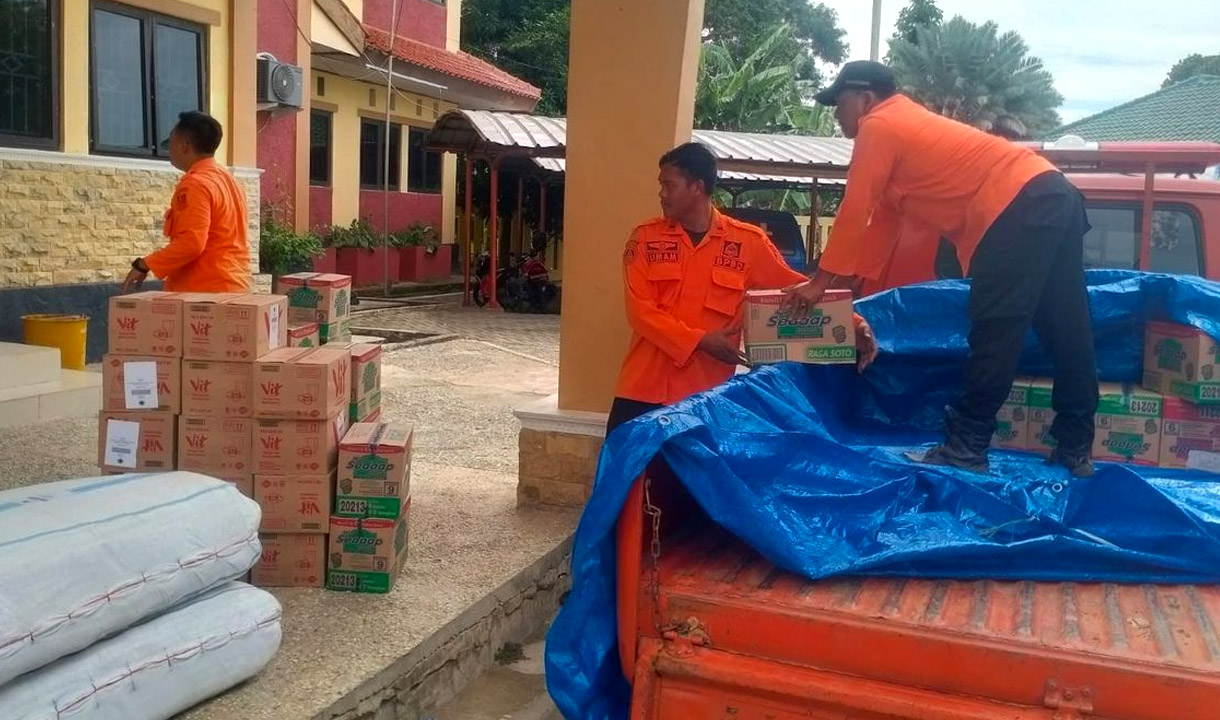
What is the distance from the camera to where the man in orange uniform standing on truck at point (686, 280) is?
4.04 meters

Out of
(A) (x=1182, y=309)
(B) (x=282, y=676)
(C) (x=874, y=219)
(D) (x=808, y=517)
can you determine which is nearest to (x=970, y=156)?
(C) (x=874, y=219)

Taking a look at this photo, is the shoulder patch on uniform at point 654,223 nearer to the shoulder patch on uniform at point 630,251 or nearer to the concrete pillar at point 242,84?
the shoulder patch on uniform at point 630,251

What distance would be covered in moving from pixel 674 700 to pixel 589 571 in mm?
369

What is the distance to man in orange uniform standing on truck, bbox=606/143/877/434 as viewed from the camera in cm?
404

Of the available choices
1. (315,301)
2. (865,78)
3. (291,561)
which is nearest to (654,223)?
(865,78)

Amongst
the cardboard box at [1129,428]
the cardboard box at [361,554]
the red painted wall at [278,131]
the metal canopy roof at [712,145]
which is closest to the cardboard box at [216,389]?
the cardboard box at [361,554]

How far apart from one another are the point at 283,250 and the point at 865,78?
35.0 ft

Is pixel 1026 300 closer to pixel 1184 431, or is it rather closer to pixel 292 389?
pixel 1184 431

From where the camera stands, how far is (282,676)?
9.95ft

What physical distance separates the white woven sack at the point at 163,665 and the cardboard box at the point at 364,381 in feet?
3.25

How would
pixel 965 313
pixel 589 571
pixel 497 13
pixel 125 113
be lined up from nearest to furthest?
pixel 589 571 → pixel 965 313 → pixel 125 113 → pixel 497 13

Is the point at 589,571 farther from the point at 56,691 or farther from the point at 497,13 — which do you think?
the point at 497,13

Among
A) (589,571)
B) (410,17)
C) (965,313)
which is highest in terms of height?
(410,17)

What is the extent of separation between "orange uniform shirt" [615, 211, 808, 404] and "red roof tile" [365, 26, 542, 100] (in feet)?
42.6
